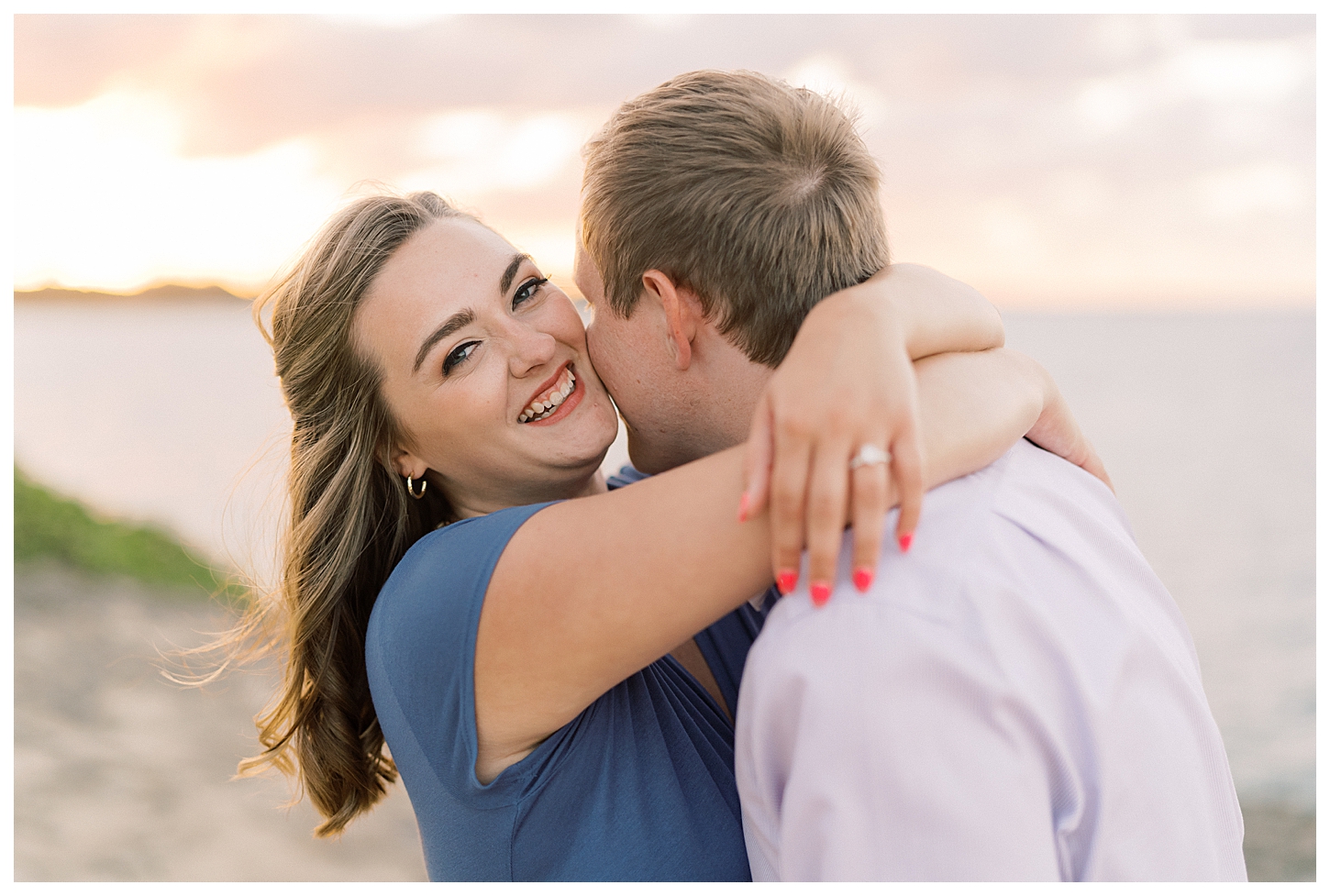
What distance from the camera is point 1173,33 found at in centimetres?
879

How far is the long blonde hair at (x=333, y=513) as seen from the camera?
204 cm

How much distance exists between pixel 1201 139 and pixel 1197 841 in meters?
15.8

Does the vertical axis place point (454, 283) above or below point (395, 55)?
below

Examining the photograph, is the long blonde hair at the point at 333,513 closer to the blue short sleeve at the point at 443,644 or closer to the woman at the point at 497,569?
the woman at the point at 497,569

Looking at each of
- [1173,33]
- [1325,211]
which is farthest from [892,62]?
[1173,33]

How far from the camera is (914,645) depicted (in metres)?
1.16

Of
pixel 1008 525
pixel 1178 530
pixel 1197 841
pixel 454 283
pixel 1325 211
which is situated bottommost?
pixel 1178 530

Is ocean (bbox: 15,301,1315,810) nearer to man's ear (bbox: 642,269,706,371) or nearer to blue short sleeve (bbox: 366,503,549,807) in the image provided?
blue short sleeve (bbox: 366,503,549,807)

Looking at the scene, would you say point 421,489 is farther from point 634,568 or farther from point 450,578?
point 634,568

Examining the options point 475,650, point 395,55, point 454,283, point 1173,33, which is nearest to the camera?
point 475,650

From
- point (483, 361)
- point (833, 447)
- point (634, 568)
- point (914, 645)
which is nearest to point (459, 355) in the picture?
point (483, 361)

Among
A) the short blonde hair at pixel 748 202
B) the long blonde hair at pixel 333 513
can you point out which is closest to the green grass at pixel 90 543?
the long blonde hair at pixel 333 513

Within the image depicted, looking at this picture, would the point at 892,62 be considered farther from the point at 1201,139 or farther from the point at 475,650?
the point at 1201,139

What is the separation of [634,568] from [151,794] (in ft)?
27.7
